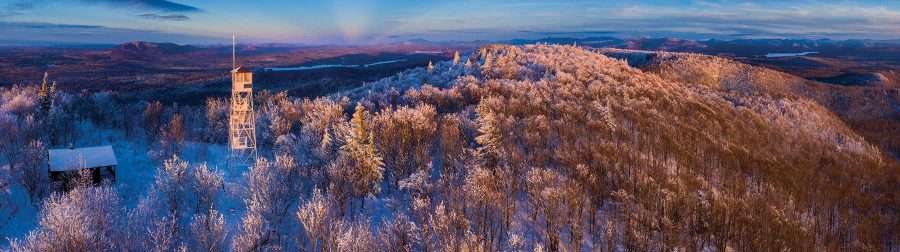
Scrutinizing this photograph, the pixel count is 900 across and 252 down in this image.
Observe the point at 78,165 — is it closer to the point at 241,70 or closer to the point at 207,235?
the point at 241,70

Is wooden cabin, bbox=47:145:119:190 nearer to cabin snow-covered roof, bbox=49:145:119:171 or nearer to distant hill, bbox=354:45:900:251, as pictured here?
cabin snow-covered roof, bbox=49:145:119:171

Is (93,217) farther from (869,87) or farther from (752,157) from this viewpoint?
(869,87)

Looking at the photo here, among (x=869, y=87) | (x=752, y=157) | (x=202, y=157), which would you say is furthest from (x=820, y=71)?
(x=202, y=157)

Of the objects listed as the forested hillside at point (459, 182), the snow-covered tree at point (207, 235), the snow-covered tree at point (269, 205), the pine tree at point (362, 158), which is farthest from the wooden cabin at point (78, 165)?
the pine tree at point (362, 158)

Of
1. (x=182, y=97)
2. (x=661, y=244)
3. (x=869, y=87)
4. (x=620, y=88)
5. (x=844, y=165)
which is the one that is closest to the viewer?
(x=661, y=244)

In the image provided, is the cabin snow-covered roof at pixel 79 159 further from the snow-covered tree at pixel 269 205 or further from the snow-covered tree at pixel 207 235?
the snow-covered tree at pixel 207 235

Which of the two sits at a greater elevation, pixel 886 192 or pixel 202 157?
pixel 202 157
